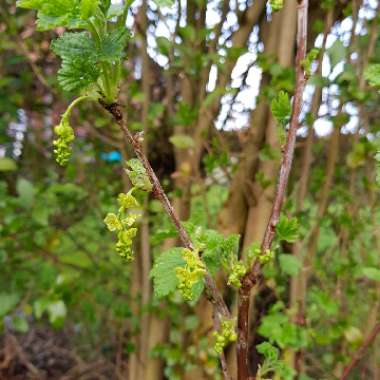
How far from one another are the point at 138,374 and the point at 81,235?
0.62 metres

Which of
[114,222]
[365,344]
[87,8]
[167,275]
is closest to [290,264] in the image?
[365,344]

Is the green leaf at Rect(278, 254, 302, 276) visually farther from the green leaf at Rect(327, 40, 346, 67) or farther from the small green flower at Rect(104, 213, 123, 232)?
the small green flower at Rect(104, 213, 123, 232)

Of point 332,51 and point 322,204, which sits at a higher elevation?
point 332,51

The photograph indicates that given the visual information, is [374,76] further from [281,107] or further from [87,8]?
[87,8]

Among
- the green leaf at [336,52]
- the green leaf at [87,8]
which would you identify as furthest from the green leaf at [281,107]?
the green leaf at [336,52]

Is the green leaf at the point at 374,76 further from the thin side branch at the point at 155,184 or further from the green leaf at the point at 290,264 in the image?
the green leaf at the point at 290,264

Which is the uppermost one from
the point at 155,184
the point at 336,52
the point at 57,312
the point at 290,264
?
the point at 336,52

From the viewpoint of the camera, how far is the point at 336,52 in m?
1.09

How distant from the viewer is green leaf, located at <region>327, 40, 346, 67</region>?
1.08m

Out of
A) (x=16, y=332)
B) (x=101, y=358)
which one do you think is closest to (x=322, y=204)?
(x=101, y=358)

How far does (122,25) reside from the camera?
1.85ft

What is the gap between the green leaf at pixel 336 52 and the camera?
3.55 ft

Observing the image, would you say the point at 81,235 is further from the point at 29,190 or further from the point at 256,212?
the point at 256,212

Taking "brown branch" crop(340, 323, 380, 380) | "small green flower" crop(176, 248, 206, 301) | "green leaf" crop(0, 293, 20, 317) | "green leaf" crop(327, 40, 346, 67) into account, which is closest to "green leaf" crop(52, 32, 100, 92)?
"small green flower" crop(176, 248, 206, 301)
